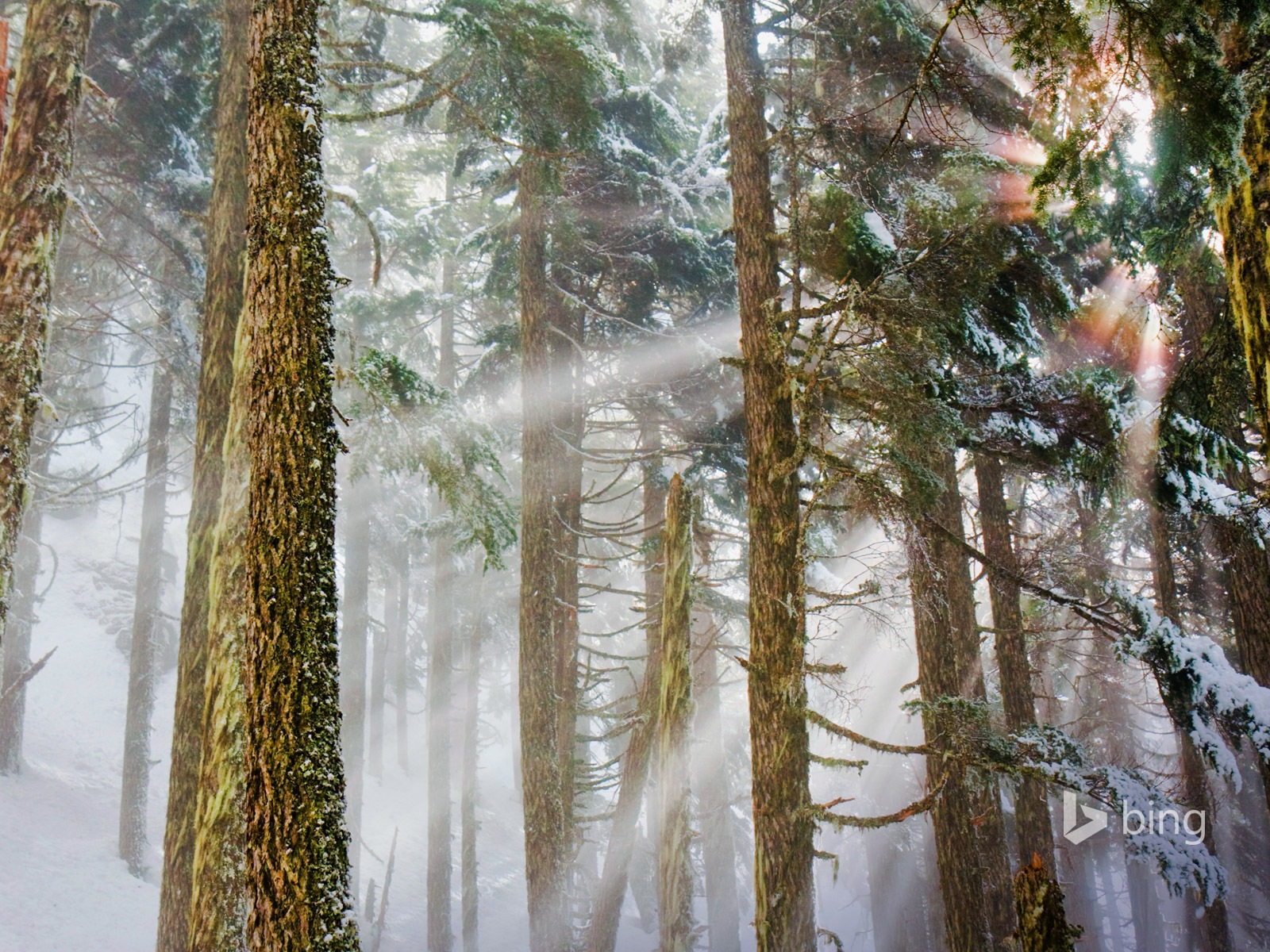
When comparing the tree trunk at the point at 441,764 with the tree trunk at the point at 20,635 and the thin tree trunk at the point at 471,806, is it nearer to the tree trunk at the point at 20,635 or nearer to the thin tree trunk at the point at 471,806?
the thin tree trunk at the point at 471,806

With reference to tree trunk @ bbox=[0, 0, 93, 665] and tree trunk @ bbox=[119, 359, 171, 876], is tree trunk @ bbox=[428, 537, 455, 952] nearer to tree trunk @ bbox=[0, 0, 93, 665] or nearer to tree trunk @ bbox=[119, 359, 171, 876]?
tree trunk @ bbox=[119, 359, 171, 876]

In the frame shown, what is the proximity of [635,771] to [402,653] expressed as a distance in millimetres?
19680

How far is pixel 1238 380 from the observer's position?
226 inches

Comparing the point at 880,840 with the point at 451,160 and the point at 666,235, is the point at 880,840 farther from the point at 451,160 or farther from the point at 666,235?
the point at 451,160

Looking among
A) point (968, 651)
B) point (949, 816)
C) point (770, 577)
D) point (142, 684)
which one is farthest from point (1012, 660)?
point (142, 684)

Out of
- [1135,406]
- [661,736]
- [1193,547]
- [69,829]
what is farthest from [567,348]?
[69,829]

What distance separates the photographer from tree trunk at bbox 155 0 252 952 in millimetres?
6750

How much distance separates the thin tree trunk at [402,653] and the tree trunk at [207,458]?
1673cm

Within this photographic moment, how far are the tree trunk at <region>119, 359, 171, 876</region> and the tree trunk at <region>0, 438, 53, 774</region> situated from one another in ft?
5.71

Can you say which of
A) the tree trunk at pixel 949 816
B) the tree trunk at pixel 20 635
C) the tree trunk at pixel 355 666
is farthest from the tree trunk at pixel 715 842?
the tree trunk at pixel 20 635

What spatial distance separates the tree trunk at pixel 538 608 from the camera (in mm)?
8953

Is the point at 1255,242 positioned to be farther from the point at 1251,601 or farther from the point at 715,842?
the point at 715,842

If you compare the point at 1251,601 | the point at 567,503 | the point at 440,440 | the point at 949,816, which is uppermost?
the point at 567,503

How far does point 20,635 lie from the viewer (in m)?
16.3
